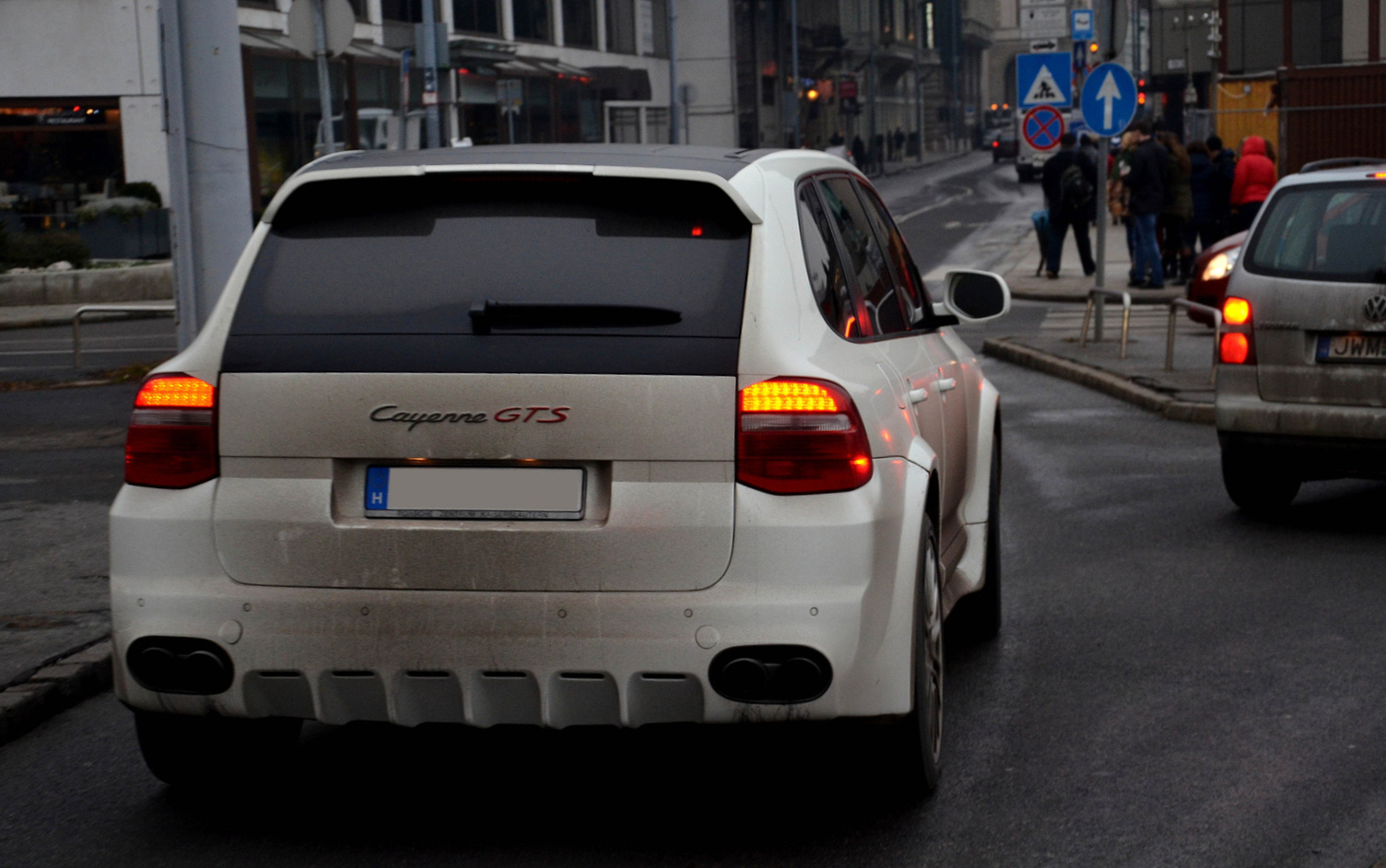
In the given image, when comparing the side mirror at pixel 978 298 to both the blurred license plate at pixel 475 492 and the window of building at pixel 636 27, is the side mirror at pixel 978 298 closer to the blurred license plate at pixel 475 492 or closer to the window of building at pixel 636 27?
the blurred license plate at pixel 475 492

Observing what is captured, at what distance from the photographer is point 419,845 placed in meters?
4.37

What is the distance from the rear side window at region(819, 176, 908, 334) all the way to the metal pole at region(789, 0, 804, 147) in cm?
7252

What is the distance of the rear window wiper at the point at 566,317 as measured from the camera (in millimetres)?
4086

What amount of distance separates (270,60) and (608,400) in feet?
128

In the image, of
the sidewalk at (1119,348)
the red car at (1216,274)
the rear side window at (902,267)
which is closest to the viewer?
the rear side window at (902,267)

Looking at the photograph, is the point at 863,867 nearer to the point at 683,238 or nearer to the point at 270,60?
the point at 683,238

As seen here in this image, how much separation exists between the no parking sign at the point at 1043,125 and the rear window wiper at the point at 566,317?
18.7 meters

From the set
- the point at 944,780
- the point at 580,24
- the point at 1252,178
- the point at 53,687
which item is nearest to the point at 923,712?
the point at 944,780

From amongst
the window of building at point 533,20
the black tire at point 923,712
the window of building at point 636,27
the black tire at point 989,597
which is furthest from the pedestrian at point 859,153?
the black tire at point 923,712

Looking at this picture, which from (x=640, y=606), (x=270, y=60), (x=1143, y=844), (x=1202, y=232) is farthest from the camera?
(x=270, y=60)

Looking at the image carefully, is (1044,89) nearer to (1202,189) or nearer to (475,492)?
(1202,189)

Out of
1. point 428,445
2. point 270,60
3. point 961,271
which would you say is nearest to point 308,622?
Result: point 428,445

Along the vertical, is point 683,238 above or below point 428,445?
above

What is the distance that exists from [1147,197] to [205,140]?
1479 centimetres
